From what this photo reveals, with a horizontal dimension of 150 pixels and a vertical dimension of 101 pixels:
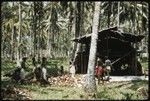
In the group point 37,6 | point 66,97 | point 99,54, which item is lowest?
point 66,97

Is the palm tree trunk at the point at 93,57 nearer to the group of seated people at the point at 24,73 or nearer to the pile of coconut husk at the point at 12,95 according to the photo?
the group of seated people at the point at 24,73

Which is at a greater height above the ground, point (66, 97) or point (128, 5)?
point (128, 5)

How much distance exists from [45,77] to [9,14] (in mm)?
35786

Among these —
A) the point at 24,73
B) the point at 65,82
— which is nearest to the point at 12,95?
the point at 24,73

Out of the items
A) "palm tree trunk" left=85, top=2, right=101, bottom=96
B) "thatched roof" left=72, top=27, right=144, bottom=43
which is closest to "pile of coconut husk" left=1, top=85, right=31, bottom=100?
"palm tree trunk" left=85, top=2, right=101, bottom=96

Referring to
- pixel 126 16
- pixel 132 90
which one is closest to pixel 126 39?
pixel 132 90

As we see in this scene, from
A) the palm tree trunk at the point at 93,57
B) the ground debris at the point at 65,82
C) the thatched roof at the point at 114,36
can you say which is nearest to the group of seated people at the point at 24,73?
the ground debris at the point at 65,82

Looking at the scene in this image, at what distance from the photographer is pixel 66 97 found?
16.6 m

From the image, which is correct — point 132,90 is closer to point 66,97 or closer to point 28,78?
point 66,97

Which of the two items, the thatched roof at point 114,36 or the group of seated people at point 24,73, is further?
the thatched roof at point 114,36

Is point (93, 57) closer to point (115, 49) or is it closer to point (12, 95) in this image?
point (12, 95)

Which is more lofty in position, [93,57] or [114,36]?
[114,36]

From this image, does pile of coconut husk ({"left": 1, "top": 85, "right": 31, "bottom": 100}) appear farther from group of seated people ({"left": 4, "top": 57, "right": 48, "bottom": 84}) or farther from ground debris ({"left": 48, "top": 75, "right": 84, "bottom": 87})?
ground debris ({"left": 48, "top": 75, "right": 84, "bottom": 87})

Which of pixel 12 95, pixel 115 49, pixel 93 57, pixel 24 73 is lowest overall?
pixel 12 95
